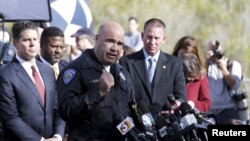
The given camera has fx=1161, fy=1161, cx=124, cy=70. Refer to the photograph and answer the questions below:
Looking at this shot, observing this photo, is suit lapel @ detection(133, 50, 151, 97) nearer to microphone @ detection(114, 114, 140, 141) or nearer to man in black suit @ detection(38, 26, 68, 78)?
man in black suit @ detection(38, 26, 68, 78)

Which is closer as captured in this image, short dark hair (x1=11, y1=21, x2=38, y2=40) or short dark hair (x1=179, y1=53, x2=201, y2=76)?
short dark hair (x1=11, y1=21, x2=38, y2=40)

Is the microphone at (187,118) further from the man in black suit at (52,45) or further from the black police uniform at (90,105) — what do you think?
the man in black suit at (52,45)

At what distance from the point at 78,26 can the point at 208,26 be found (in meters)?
21.4

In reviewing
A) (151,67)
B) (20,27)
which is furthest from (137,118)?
(151,67)

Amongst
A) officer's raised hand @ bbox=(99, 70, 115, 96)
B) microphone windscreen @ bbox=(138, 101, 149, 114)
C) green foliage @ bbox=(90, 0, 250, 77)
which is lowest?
green foliage @ bbox=(90, 0, 250, 77)

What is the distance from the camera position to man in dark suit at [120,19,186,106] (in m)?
12.9

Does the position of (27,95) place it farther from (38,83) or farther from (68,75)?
(68,75)

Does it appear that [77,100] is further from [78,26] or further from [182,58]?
[78,26]

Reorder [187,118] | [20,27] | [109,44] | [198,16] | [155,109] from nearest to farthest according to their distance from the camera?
[187,118] → [109,44] → [155,109] → [20,27] → [198,16]

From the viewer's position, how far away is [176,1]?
3766 centimetres

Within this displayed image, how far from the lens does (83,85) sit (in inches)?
420

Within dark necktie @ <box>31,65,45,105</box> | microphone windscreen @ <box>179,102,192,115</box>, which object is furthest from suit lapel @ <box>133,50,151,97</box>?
microphone windscreen @ <box>179,102,192,115</box>

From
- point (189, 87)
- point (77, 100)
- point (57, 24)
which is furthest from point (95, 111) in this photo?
point (57, 24)

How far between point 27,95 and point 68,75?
32.4 inches
